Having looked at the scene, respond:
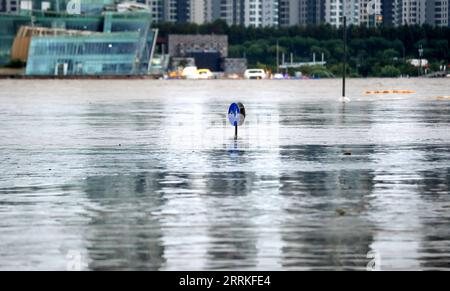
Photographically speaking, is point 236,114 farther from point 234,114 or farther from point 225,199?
point 225,199

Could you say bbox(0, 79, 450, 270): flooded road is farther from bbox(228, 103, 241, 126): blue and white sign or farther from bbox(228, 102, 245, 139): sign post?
bbox(228, 103, 241, 126): blue and white sign

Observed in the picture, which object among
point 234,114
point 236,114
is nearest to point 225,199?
point 236,114

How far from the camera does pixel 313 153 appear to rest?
34125 mm

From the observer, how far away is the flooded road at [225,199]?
52.1 ft

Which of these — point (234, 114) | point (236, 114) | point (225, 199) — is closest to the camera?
point (225, 199)

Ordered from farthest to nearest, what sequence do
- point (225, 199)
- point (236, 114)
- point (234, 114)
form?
point (234, 114) < point (236, 114) < point (225, 199)

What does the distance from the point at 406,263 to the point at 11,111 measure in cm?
5304

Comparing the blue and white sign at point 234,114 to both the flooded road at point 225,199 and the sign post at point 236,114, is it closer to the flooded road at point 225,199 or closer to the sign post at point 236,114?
the sign post at point 236,114

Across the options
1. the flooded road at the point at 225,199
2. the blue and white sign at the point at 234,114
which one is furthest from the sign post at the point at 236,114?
the flooded road at the point at 225,199

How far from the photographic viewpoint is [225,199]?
22562 millimetres

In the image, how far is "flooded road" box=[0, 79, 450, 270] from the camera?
1588cm

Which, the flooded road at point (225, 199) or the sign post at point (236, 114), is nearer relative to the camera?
the flooded road at point (225, 199)

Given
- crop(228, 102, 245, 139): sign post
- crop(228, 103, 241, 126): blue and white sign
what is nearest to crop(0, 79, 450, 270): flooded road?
crop(228, 102, 245, 139): sign post
